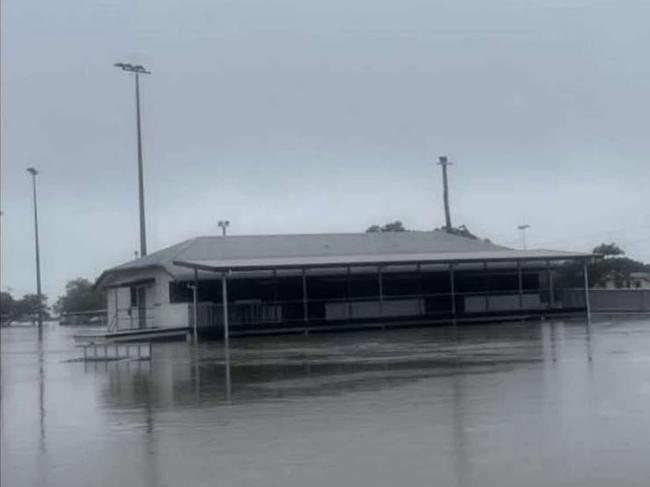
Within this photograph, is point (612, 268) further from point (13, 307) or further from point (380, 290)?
point (13, 307)

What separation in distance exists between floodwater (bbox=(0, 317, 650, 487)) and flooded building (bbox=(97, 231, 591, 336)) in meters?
17.1

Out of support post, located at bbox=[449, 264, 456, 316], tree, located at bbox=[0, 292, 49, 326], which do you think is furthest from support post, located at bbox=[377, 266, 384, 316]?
tree, located at bbox=[0, 292, 49, 326]

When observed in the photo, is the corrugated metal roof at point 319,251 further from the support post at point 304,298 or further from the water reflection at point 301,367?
the water reflection at point 301,367

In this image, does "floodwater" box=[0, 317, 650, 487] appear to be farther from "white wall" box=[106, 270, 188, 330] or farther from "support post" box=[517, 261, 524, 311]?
"support post" box=[517, 261, 524, 311]

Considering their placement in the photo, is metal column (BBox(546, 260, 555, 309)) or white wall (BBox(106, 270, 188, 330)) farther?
metal column (BBox(546, 260, 555, 309))

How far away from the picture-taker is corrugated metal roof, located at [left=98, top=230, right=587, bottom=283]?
136 ft

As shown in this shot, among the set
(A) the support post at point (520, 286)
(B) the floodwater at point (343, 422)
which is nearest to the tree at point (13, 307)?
(B) the floodwater at point (343, 422)

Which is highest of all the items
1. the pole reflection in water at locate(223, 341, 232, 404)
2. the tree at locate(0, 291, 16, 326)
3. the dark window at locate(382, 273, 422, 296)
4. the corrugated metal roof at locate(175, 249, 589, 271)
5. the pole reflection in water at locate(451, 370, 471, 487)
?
the corrugated metal roof at locate(175, 249, 589, 271)

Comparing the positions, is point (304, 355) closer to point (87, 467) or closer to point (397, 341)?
point (397, 341)

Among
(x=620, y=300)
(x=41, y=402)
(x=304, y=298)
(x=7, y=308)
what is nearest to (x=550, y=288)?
(x=620, y=300)

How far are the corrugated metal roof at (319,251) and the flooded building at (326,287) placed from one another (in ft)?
0.22

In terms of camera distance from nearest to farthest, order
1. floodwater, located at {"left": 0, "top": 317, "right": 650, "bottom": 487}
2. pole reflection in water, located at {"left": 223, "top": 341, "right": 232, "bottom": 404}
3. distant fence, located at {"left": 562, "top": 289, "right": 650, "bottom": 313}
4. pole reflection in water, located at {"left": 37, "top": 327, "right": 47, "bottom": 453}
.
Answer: floodwater, located at {"left": 0, "top": 317, "right": 650, "bottom": 487}, pole reflection in water, located at {"left": 37, "top": 327, "right": 47, "bottom": 453}, pole reflection in water, located at {"left": 223, "top": 341, "right": 232, "bottom": 404}, distant fence, located at {"left": 562, "top": 289, "right": 650, "bottom": 313}

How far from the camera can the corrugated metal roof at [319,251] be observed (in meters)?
41.5

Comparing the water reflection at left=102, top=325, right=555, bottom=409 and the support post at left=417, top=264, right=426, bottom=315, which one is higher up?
the support post at left=417, top=264, right=426, bottom=315
